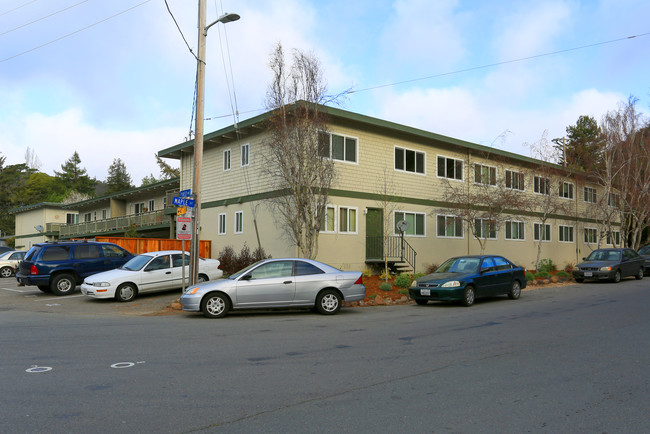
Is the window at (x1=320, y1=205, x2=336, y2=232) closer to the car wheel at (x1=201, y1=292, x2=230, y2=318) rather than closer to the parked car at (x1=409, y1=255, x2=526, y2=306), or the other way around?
the parked car at (x1=409, y1=255, x2=526, y2=306)

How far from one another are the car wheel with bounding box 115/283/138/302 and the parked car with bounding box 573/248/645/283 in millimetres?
19001

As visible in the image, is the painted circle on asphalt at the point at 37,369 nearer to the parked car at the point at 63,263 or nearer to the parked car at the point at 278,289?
the parked car at the point at 278,289

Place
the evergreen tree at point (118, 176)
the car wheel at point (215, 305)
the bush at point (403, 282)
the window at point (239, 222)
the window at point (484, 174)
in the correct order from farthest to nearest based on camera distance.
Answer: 1. the evergreen tree at point (118, 176)
2. the window at point (484, 174)
3. the window at point (239, 222)
4. the bush at point (403, 282)
5. the car wheel at point (215, 305)

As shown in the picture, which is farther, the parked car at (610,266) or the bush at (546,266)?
the bush at (546,266)

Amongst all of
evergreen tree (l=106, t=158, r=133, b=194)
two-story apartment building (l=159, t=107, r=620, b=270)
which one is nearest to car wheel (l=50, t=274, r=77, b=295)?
two-story apartment building (l=159, t=107, r=620, b=270)

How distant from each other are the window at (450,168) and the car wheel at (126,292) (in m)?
16.2

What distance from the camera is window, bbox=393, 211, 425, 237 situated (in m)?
23.9

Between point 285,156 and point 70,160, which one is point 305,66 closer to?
point 285,156

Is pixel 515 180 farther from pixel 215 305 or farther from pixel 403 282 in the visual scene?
pixel 215 305

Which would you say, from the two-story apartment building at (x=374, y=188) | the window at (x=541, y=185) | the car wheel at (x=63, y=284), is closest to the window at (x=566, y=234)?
the two-story apartment building at (x=374, y=188)

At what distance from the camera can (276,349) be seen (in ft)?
27.5

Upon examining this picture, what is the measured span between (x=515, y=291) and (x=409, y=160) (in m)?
9.90

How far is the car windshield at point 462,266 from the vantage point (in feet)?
51.2

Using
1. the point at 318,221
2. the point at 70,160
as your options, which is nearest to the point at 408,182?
the point at 318,221
